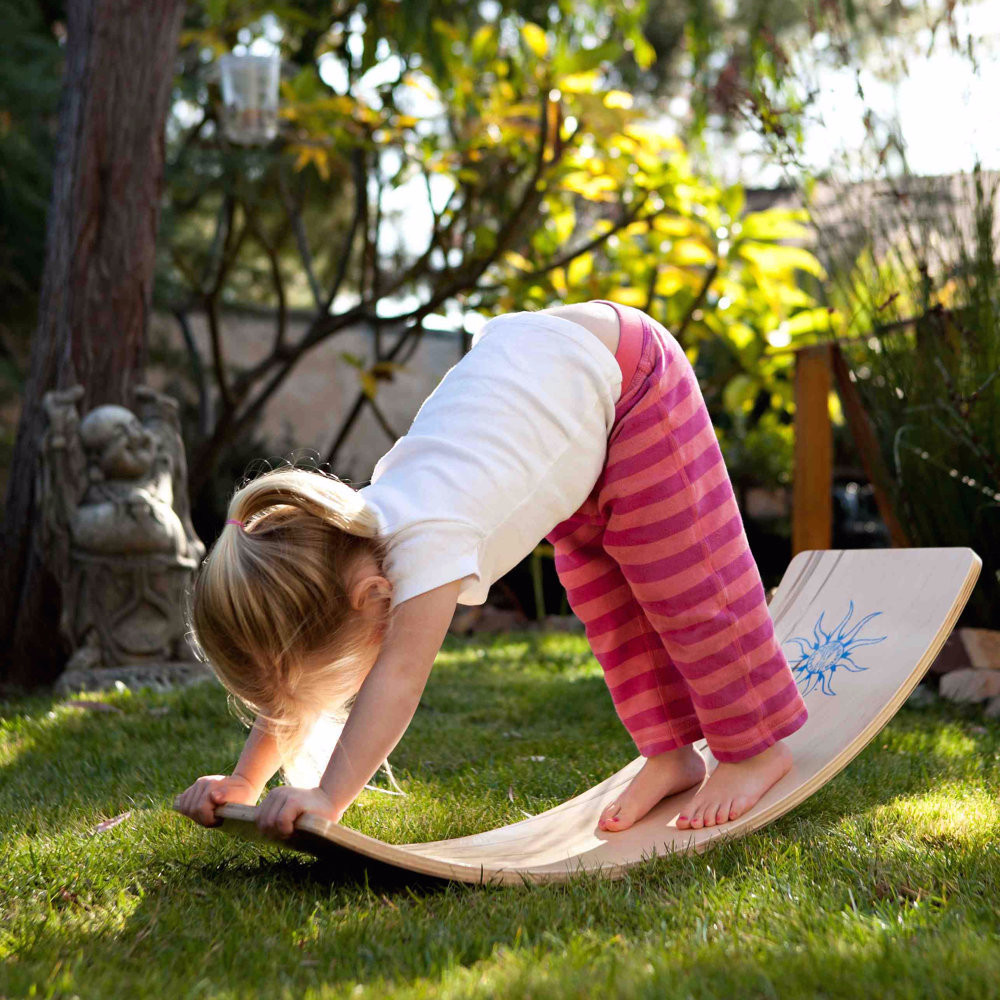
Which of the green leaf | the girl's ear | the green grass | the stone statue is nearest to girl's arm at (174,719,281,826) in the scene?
the green grass

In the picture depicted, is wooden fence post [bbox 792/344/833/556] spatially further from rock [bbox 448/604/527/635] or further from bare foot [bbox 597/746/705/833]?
rock [bbox 448/604/527/635]

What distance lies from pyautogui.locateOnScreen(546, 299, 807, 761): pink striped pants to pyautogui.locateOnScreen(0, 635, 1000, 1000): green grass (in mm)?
190

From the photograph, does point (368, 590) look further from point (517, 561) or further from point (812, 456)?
point (812, 456)

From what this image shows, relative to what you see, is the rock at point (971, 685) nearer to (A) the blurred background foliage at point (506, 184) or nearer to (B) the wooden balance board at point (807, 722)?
(A) the blurred background foliage at point (506, 184)

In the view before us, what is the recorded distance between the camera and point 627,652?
6.02 feet

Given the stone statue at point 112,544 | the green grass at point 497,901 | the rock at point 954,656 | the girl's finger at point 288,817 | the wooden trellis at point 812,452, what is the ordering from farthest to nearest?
the stone statue at point 112,544, the wooden trellis at point 812,452, the rock at point 954,656, the girl's finger at point 288,817, the green grass at point 497,901

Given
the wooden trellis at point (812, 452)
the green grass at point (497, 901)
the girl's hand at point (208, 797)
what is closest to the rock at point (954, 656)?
the wooden trellis at point (812, 452)

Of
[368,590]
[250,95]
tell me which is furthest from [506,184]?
[368,590]

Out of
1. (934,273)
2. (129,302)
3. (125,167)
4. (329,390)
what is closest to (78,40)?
(125,167)

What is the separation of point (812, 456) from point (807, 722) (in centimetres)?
161

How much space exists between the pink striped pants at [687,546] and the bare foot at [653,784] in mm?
103

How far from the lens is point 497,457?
60.1 inches

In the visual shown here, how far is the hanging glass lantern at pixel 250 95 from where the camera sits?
4590 millimetres

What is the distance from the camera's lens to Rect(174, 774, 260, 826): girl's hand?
1395mm
